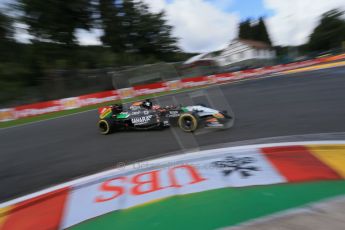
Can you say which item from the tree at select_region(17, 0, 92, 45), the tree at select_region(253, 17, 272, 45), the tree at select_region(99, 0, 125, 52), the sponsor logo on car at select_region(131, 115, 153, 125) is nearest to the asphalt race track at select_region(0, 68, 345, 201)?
the sponsor logo on car at select_region(131, 115, 153, 125)

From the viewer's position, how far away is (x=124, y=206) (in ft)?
11.1

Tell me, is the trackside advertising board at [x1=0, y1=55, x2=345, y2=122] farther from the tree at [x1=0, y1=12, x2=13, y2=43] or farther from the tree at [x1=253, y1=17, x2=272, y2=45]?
the tree at [x1=253, y1=17, x2=272, y2=45]

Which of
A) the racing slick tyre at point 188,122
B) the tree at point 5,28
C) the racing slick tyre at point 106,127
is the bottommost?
the racing slick tyre at point 188,122

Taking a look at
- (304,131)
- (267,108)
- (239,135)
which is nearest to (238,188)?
(239,135)

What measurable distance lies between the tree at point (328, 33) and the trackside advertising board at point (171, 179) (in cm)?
5027

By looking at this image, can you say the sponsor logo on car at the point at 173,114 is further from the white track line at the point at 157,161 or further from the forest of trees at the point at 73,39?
the forest of trees at the point at 73,39

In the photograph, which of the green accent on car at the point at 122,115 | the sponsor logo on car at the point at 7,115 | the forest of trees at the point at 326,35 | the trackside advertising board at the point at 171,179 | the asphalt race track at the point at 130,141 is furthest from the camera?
the forest of trees at the point at 326,35

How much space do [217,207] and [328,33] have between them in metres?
53.9

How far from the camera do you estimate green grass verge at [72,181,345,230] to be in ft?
9.45

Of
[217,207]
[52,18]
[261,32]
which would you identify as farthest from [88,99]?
[261,32]

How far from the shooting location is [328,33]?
47781 mm

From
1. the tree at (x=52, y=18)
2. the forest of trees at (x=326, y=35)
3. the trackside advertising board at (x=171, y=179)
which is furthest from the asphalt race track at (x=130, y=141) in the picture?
the forest of trees at (x=326, y=35)

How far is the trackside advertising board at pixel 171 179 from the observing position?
11.2ft

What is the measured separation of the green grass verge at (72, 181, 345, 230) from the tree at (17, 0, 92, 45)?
84.0 feet
